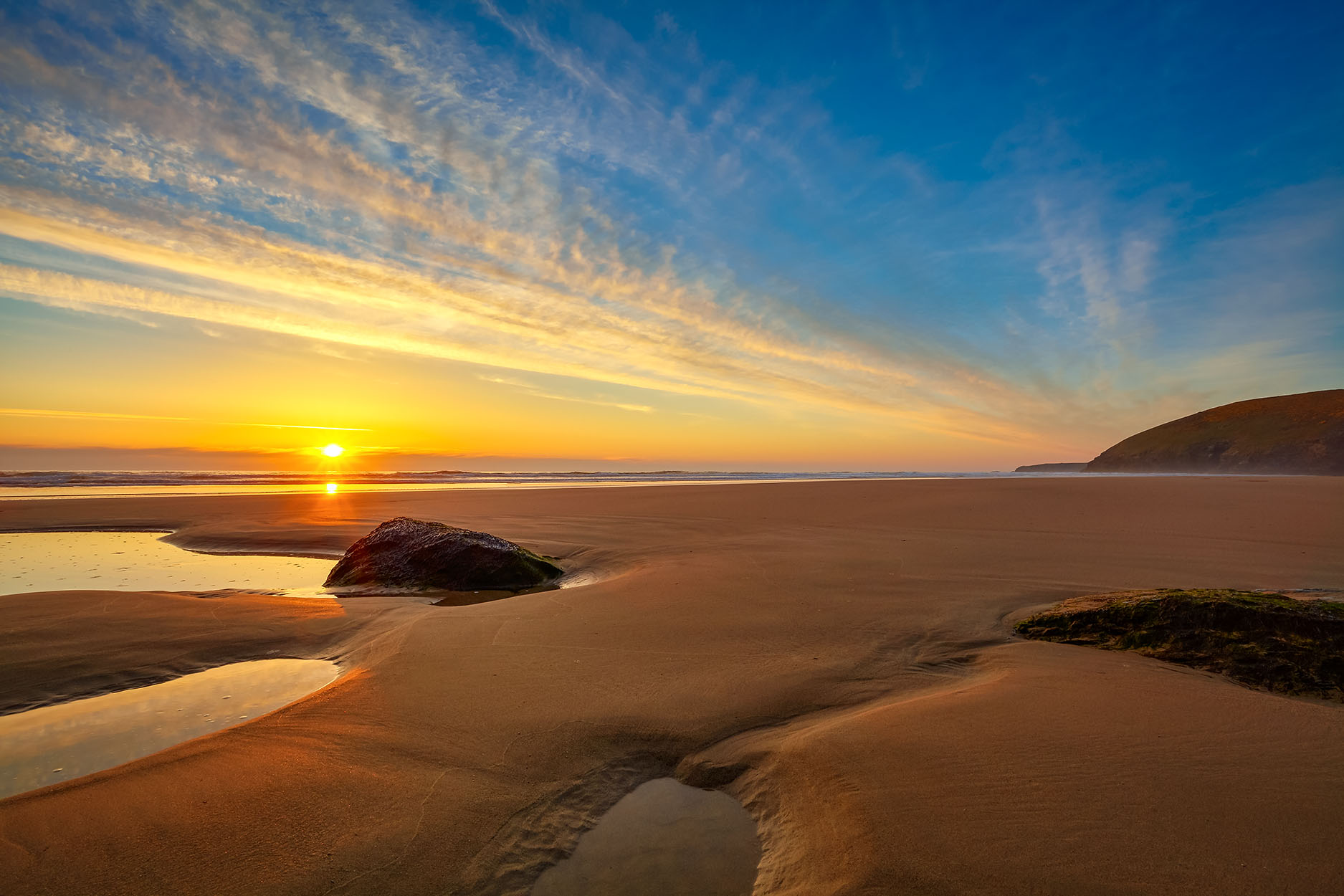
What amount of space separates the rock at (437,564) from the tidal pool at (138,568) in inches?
22.6

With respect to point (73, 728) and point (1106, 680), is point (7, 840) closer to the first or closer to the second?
point (73, 728)

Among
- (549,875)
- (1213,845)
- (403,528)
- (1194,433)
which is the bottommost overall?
(549,875)

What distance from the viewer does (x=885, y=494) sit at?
18250 millimetres

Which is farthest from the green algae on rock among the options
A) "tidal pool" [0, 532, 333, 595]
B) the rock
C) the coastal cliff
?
the coastal cliff

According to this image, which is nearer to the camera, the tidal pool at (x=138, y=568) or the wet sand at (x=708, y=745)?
the wet sand at (x=708, y=745)

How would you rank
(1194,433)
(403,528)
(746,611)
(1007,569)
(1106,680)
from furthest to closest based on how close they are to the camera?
(1194,433), (403,528), (1007,569), (746,611), (1106,680)

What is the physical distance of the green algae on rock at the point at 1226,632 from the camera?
349 cm

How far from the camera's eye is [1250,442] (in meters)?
63.8

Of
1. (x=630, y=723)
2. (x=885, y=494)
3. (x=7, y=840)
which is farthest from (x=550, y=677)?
(x=885, y=494)

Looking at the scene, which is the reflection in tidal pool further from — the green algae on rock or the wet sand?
the green algae on rock

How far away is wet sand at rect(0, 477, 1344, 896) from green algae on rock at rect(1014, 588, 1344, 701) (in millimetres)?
239

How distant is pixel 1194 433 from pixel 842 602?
9205 cm

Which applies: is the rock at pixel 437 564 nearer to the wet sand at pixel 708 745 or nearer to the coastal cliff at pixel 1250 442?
the wet sand at pixel 708 745

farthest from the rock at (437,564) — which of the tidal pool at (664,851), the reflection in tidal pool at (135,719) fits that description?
the tidal pool at (664,851)
